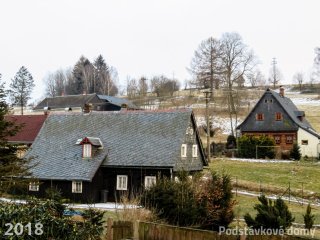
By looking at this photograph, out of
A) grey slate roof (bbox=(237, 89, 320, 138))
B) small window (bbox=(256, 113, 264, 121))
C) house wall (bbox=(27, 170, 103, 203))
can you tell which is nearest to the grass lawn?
house wall (bbox=(27, 170, 103, 203))

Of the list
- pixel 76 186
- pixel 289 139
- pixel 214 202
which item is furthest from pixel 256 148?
pixel 214 202

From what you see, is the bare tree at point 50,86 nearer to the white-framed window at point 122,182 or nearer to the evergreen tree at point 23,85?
the evergreen tree at point 23,85

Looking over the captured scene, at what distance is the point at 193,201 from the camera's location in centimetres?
1884

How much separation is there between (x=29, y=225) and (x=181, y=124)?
73.6 feet

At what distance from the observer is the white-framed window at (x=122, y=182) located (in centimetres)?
3369

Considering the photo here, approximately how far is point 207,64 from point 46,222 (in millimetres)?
60808

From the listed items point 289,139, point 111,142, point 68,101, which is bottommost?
point 111,142

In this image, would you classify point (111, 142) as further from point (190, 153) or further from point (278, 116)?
point (278, 116)

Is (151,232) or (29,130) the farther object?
(29,130)

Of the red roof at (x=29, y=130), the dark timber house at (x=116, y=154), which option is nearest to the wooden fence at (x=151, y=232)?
the dark timber house at (x=116, y=154)

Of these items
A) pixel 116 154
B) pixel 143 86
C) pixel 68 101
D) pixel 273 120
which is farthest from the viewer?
pixel 143 86

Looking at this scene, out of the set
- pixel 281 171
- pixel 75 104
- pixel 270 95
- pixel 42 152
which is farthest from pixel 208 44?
pixel 42 152

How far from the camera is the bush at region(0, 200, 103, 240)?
1316 centimetres

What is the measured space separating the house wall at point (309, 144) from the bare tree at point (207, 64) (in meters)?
20.1
